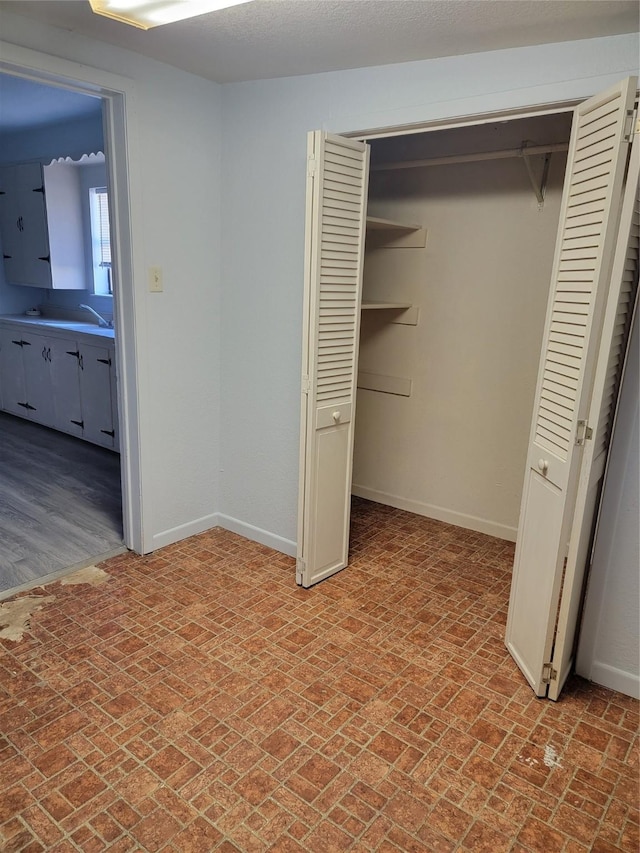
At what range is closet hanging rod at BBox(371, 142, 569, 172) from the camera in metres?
2.72

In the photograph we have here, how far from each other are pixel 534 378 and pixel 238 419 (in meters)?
1.60

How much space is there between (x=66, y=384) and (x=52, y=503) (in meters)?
1.37

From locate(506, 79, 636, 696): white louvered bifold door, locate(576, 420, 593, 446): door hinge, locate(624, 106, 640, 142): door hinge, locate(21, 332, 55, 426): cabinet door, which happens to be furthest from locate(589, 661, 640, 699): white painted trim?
Answer: locate(21, 332, 55, 426): cabinet door

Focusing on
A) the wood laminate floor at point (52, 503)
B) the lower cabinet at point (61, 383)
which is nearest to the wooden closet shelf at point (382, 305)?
the wood laminate floor at point (52, 503)

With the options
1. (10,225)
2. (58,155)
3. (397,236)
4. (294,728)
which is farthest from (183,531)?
(10,225)

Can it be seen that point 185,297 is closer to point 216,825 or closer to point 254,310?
point 254,310

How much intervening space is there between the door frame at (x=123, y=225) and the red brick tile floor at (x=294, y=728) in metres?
0.42

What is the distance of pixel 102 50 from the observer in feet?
7.66

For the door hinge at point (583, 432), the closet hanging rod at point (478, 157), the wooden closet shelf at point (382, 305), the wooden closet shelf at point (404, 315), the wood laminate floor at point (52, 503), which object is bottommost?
the wood laminate floor at point (52, 503)

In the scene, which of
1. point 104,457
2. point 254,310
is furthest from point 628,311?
point 104,457

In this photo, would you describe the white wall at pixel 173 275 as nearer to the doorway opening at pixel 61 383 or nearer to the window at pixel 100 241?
the doorway opening at pixel 61 383

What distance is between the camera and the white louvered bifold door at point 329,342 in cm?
237

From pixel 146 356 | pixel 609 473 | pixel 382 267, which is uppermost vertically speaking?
pixel 382 267

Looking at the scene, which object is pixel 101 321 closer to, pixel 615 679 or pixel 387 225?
pixel 387 225
